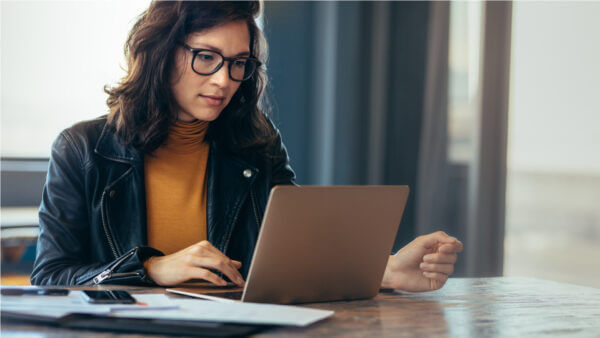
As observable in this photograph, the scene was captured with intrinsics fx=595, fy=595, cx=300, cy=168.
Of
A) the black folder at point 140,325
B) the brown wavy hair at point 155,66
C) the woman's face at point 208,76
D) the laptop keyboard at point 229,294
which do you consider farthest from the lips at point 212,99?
the black folder at point 140,325

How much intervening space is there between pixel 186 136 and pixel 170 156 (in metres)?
0.07

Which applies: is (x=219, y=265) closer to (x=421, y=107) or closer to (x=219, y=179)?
(x=219, y=179)

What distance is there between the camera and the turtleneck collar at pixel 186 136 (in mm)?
1689

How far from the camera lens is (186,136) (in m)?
1.71

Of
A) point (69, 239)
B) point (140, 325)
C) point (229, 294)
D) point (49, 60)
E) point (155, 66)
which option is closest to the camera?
point (140, 325)

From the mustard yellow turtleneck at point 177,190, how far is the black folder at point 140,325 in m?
0.74

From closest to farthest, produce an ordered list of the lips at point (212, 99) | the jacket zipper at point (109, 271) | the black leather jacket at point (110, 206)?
the jacket zipper at point (109, 271) → the black leather jacket at point (110, 206) → the lips at point (212, 99)

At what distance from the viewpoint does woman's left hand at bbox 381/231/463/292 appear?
123 centimetres

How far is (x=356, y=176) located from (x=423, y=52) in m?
0.89

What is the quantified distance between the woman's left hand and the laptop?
0.13 metres

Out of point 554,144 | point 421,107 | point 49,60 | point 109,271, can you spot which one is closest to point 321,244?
point 109,271

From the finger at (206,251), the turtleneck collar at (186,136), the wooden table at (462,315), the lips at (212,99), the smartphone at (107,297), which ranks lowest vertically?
the wooden table at (462,315)

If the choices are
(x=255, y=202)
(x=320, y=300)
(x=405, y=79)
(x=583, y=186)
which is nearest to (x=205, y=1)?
(x=255, y=202)

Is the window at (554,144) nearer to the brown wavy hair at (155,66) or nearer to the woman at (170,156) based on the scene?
the woman at (170,156)
